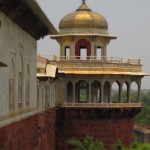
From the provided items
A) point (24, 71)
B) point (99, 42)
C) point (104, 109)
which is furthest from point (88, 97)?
point (24, 71)

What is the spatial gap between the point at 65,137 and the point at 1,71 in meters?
23.1

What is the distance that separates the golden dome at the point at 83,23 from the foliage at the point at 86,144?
6.80 meters

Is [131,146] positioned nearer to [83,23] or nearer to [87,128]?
[87,128]

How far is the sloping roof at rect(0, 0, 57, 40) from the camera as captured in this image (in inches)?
560

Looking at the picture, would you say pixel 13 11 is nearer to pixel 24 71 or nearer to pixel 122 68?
pixel 24 71

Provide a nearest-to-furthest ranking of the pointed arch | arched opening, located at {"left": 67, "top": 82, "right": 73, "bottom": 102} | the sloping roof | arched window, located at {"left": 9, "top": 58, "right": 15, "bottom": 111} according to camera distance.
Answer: the sloping roof, arched window, located at {"left": 9, "top": 58, "right": 15, "bottom": 111}, arched opening, located at {"left": 67, "top": 82, "right": 73, "bottom": 102}, the pointed arch

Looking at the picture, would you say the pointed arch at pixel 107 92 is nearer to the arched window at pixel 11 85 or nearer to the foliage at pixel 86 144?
the foliage at pixel 86 144

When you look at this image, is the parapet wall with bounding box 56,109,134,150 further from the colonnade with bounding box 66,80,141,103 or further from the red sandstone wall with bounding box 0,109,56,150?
the red sandstone wall with bounding box 0,109,56,150

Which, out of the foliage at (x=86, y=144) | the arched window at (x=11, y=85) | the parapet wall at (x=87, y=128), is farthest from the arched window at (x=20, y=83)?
the parapet wall at (x=87, y=128)

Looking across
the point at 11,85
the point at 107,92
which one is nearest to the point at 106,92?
the point at 107,92

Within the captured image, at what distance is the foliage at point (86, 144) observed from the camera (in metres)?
35.2

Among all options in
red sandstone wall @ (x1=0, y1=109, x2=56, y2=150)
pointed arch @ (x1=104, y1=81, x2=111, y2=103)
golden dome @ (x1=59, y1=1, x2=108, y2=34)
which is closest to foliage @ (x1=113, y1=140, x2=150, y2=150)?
pointed arch @ (x1=104, y1=81, x2=111, y2=103)

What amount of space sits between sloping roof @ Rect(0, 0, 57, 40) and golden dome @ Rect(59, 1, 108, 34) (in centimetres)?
1754

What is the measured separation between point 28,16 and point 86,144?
19403 mm
